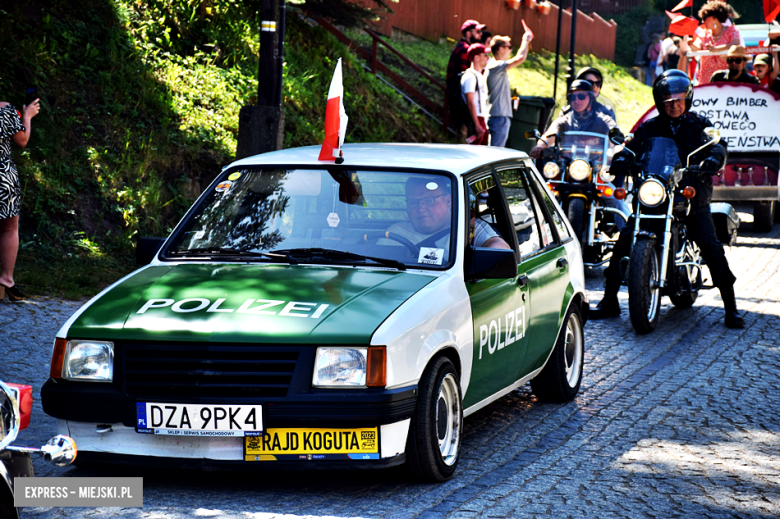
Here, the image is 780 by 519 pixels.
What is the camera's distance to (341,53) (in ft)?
57.9

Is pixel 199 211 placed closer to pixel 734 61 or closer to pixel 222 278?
pixel 222 278

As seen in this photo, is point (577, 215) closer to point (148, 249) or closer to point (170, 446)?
point (148, 249)

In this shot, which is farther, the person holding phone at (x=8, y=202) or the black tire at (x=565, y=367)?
the person holding phone at (x=8, y=202)

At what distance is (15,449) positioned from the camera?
3717 millimetres

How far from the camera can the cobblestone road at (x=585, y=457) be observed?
4.80m

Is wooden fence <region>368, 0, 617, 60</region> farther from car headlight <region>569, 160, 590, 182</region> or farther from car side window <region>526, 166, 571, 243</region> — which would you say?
car side window <region>526, 166, 571, 243</region>

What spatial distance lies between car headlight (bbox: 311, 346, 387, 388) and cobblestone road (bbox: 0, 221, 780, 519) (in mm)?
570

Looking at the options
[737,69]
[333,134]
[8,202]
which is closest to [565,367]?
[333,134]

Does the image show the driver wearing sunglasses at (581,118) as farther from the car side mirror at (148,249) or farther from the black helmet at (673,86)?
the car side mirror at (148,249)

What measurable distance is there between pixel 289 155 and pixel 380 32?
2049 cm

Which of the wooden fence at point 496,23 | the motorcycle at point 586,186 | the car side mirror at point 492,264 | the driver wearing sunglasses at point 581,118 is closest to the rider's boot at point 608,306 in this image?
the motorcycle at point 586,186

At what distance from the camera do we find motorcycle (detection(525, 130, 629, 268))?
1179cm

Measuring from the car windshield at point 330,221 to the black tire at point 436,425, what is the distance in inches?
27.0

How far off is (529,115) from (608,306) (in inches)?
440
